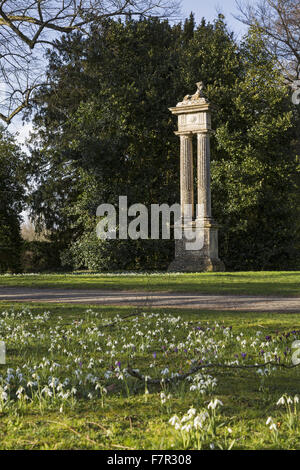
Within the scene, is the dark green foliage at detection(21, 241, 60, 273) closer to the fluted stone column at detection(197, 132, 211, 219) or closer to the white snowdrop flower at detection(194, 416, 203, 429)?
the fluted stone column at detection(197, 132, 211, 219)

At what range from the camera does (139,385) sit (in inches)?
171

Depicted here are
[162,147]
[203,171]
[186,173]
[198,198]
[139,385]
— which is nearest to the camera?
[139,385]

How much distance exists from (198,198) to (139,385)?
1862cm

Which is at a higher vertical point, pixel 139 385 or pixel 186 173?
pixel 186 173

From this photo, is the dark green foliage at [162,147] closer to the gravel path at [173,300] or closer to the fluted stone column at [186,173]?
the fluted stone column at [186,173]

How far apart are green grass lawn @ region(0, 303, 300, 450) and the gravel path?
1593 millimetres

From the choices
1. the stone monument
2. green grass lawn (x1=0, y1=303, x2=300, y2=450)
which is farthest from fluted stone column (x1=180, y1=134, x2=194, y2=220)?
green grass lawn (x1=0, y1=303, x2=300, y2=450)

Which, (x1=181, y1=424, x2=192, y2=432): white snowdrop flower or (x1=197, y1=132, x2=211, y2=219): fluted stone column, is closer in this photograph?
(x1=181, y1=424, x2=192, y2=432): white snowdrop flower

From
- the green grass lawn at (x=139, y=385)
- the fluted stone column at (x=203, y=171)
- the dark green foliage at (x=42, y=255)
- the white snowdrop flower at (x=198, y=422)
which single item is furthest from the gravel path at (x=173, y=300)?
the dark green foliage at (x=42, y=255)

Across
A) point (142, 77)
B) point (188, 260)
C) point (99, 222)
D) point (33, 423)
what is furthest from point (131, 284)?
point (142, 77)

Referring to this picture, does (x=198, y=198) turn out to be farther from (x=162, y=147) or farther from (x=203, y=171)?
(x=162, y=147)

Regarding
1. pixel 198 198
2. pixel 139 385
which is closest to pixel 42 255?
pixel 198 198

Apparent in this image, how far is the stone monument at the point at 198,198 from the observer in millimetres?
21891

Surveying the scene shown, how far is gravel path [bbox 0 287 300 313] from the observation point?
9391mm
